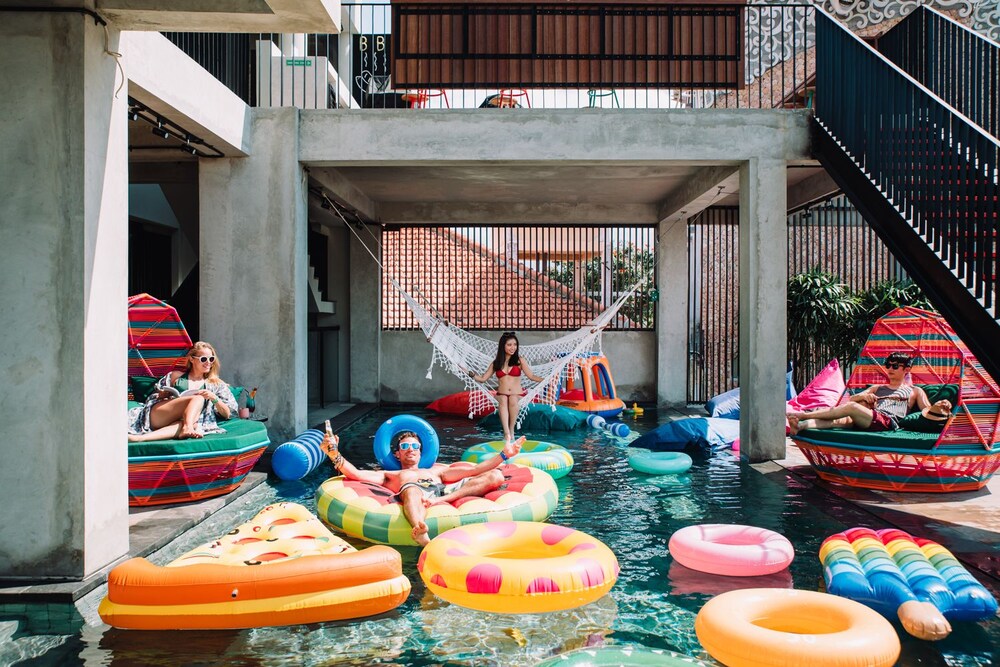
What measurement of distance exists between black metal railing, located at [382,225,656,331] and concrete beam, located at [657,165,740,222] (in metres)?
0.99

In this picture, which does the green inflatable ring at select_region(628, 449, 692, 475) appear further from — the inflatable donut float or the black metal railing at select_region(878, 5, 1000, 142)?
the black metal railing at select_region(878, 5, 1000, 142)

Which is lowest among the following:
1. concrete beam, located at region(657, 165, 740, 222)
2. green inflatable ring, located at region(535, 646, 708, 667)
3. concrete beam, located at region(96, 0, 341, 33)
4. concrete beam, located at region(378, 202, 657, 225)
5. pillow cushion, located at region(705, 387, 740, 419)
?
green inflatable ring, located at region(535, 646, 708, 667)

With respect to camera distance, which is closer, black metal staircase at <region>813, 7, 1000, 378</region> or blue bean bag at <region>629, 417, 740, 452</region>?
black metal staircase at <region>813, 7, 1000, 378</region>

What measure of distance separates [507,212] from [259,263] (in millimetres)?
4389

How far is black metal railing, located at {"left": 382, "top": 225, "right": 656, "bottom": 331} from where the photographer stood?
10.5 metres

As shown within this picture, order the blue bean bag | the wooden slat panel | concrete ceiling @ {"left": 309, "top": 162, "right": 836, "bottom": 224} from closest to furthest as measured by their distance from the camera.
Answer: the blue bean bag
the wooden slat panel
concrete ceiling @ {"left": 309, "top": 162, "right": 836, "bottom": 224}

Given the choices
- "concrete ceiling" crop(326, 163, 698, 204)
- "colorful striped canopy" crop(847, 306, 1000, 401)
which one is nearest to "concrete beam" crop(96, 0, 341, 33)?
"concrete ceiling" crop(326, 163, 698, 204)

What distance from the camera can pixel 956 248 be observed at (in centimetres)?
441

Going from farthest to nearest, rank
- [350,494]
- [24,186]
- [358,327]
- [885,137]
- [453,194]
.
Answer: [358,327], [453,194], [885,137], [350,494], [24,186]

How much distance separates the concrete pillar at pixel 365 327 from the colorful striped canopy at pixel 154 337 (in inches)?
173

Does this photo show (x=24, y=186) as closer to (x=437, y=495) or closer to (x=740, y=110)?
(x=437, y=495)

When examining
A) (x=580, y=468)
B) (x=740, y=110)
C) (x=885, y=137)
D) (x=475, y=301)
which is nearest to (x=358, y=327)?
(x=475, y=301)

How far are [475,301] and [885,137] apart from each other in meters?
6.15

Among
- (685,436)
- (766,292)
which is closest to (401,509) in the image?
(685,436)
